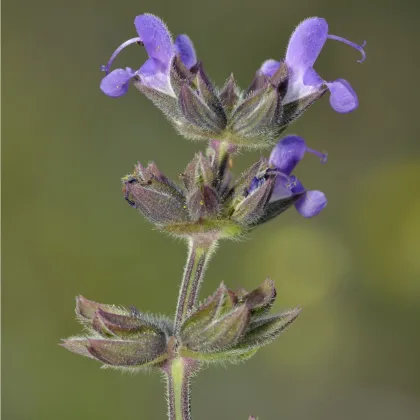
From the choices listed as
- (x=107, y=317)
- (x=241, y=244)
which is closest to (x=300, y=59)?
(x=107, y=317)

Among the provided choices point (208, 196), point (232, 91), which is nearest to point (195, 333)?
point (208, 196)

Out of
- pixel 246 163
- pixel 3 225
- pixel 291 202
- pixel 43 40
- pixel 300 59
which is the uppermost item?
pixel 43 40

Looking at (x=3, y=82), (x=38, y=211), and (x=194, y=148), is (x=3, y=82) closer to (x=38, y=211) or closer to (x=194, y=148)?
(x=38, y=211)

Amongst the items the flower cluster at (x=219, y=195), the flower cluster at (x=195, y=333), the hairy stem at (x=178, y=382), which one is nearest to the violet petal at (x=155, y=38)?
the flower cluster at (x=219, y=195)

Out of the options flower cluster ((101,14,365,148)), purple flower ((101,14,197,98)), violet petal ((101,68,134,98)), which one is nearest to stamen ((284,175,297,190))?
flower cluster ((101,14,365,148))

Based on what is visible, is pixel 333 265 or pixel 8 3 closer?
pixel 333 265

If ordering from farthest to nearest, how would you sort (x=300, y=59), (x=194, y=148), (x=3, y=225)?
(x=194, y=148) < (x=3, y=225) < (x=300, y=59)
